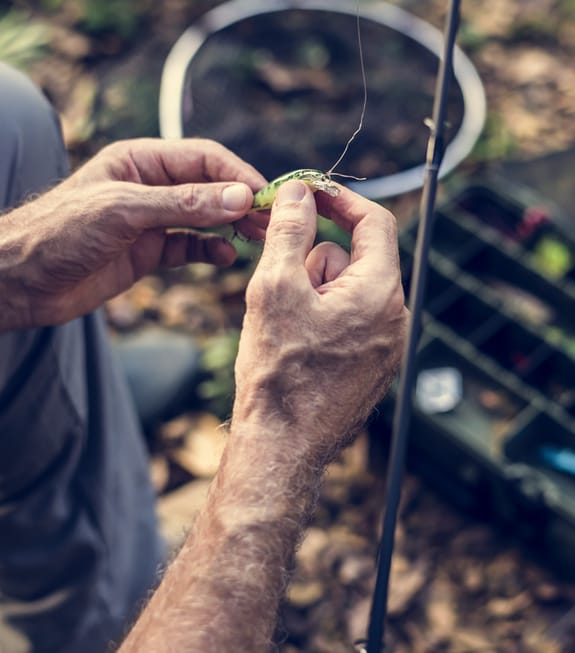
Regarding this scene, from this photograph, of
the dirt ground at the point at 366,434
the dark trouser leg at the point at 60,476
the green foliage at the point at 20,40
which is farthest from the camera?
the green foliage at the point at 20,40

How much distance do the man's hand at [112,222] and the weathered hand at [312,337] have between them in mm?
195

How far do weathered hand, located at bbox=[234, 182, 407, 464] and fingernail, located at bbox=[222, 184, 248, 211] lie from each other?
0.12 metres

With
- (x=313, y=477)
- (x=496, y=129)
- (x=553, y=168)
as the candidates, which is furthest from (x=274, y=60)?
(x=313, y=477)

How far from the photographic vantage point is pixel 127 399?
1.77 meters

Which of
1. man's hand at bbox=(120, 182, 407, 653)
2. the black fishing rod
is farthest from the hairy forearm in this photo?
the black fishing rod

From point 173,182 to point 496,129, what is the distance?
5.90ft

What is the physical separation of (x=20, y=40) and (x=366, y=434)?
6.01ft

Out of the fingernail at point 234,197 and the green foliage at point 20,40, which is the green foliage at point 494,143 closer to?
the green foliage at point 20,40

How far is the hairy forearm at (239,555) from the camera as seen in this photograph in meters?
0.90

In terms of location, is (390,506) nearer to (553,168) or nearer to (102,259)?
(102,259)

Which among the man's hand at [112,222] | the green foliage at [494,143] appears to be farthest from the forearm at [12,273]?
the green foliage at [494,143]

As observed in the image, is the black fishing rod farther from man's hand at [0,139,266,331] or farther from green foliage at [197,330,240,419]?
green foliage at [197,330,240,419]

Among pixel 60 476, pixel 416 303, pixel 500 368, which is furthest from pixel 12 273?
pixel 500 368

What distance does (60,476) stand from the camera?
1550 mm
